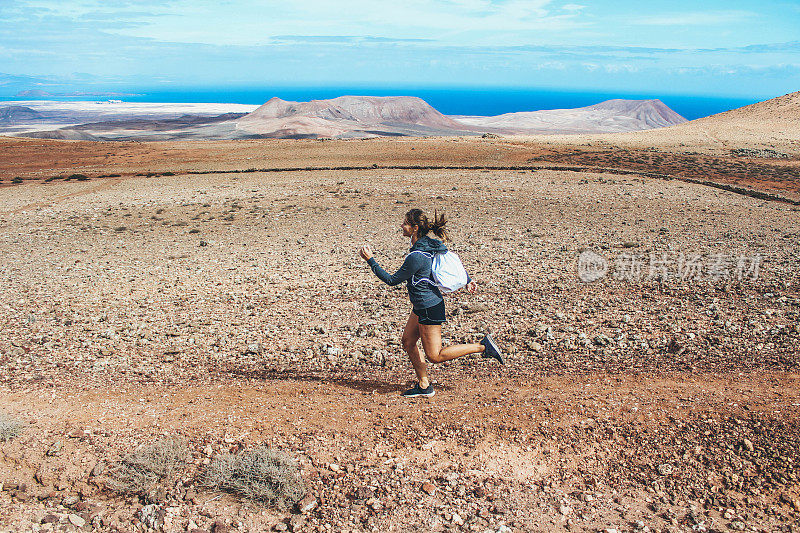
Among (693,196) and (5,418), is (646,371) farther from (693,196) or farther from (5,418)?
(693,196)

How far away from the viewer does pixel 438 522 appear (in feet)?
13.5

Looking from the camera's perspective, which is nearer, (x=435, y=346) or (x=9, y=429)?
(x=9, y=429)

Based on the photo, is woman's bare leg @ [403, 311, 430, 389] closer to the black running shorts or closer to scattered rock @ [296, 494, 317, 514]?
the black running shorts

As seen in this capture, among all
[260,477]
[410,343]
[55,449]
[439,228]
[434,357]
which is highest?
[439,228]

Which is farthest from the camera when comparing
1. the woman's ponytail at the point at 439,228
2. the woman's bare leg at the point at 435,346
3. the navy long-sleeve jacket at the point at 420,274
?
the woman's bare leg at the point at 435,346

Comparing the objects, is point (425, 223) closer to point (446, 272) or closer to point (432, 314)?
point (446, 272)

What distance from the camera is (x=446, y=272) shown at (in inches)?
209

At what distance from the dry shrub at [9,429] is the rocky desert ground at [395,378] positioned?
34mm

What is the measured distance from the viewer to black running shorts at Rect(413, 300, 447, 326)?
5449mm

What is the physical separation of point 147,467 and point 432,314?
284cm

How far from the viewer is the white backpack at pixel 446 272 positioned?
5.31 meters

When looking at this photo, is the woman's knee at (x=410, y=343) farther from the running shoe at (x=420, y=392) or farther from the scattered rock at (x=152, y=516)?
the scattered rock at (x=152, y=516)

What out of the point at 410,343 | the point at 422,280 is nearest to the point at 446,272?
the point at 422,280

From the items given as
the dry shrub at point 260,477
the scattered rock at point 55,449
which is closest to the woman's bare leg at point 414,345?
the dry shrub at point 260,477
